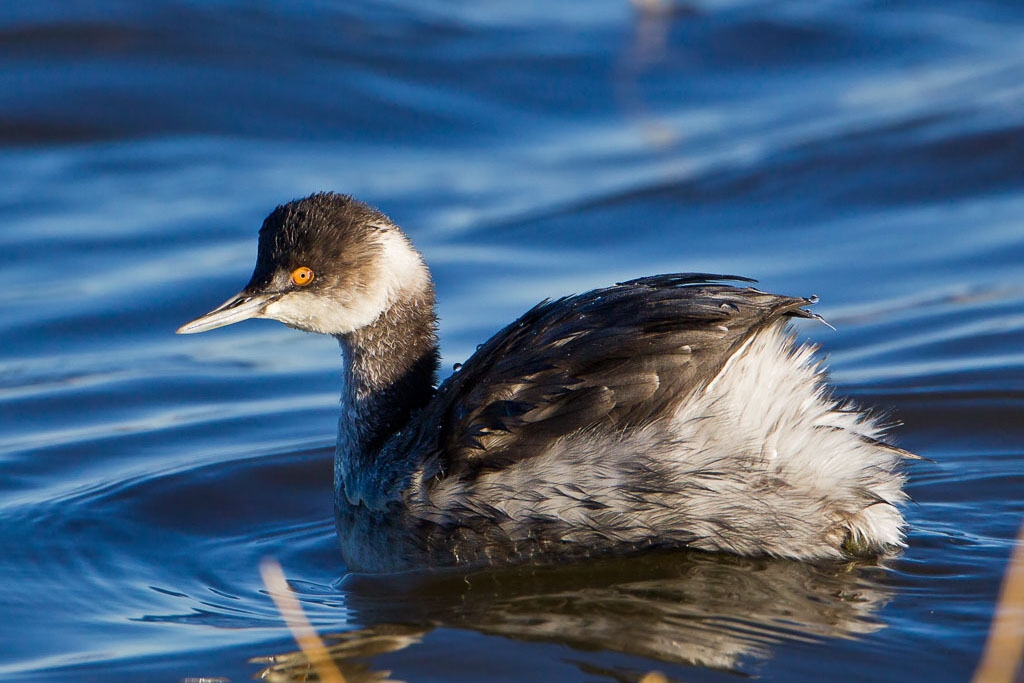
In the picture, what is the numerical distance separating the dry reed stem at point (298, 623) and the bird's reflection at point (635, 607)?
4 centimetres

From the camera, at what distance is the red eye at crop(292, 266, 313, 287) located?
18.6 feet

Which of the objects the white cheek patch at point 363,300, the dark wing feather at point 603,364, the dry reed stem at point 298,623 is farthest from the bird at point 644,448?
the white cheek patch at point 363,300

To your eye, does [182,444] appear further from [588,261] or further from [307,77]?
[307,77]

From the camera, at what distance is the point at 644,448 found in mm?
4641

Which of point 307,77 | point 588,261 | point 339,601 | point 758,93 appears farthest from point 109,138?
point 339,601

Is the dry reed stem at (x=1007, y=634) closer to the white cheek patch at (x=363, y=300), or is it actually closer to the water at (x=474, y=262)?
the water at (x=474, y=262)

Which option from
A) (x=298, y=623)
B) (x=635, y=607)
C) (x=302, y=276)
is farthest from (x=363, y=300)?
(x=635, y=607)

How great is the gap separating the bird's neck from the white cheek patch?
4cm

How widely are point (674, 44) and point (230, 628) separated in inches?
378

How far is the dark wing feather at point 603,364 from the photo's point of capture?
181 inches

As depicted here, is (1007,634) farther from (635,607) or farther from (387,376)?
(387,376)

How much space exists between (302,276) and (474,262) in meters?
3.65

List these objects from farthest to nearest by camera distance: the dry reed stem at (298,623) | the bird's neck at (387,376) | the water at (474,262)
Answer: the bird's neck at (387,376) < the water at (474,262) < the dry reed stem at (298,623)

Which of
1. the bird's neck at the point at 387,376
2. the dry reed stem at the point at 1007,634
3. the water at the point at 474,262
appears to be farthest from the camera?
the bird's neck at the point at 387,376
